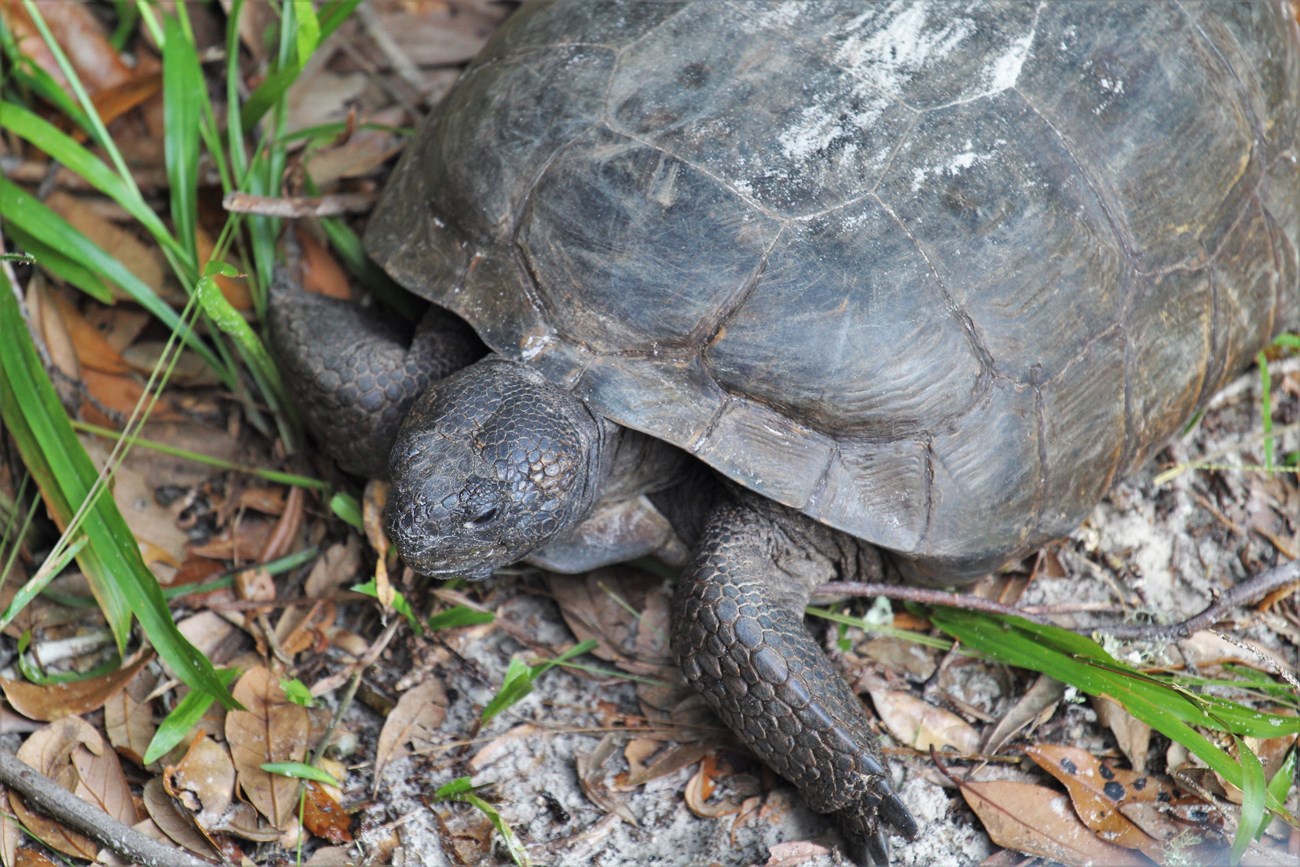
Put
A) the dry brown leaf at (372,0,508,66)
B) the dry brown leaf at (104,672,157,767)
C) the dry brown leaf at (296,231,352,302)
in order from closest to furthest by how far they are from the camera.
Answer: the dry brown leaf at (104,672,157,767), the dry brown leaf at (296,231,352,302), the dry brown leaf at (372,0,508,66)

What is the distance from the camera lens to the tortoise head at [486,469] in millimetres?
3047

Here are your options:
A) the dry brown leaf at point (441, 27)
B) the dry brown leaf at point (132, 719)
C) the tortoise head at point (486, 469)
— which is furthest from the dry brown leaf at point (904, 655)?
the dry brown leaf at point (441, 27)

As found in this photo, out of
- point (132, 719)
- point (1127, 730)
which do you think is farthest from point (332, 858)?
point (1127, 730)

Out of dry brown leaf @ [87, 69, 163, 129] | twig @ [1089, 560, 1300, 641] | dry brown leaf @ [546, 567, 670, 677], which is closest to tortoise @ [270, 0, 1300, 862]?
dry brown leaf @ [546, 567, 670, 677]

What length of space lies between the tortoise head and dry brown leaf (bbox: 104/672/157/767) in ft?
3.07

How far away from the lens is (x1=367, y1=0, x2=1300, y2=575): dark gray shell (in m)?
3.15

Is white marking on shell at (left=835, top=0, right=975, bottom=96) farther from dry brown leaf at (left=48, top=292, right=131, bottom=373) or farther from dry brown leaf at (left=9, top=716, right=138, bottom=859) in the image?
dry brown leaf at (left=9, top=716, right=138, bottom=859)

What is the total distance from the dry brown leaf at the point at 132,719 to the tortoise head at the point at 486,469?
0.94 m

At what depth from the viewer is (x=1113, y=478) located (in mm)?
3613

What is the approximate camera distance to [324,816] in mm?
3211

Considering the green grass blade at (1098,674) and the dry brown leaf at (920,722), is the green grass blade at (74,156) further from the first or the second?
the green grass blade at (1098,674)

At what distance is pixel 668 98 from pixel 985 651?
1.86 meters

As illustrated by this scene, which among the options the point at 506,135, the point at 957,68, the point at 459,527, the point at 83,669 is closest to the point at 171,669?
the point at 83,669

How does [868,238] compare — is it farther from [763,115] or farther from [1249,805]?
[1249,805]
